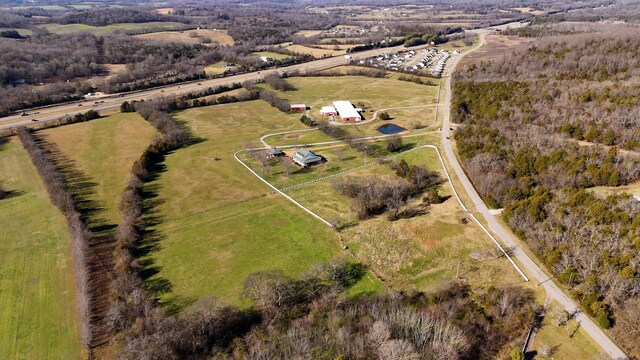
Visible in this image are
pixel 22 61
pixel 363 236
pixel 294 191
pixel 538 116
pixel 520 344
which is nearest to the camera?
pixel 520 344

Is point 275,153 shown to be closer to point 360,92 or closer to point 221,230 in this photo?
point 221,230

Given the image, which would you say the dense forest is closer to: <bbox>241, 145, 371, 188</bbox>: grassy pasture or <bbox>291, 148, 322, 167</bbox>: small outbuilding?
<bbox>241, 145, 371, 188</bbox>: grassy pasture

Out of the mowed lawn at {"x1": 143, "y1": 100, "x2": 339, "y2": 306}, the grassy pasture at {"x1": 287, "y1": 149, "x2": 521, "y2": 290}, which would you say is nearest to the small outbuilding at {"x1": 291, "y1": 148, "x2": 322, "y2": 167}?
the mowed lawn at {"x1": 143, "y1": 100, "x2": 339, "y2": 306}

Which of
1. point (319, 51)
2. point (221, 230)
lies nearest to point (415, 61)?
point (319, 51)

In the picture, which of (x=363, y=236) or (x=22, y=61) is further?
(x=22, y=61)

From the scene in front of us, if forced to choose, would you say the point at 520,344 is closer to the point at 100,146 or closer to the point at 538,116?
the point at 538,116

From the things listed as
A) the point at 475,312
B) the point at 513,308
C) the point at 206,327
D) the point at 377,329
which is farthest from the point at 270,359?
the point at 513,308

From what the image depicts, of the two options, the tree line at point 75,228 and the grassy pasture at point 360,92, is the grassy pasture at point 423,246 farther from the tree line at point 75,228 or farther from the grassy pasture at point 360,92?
the grassy pasture at point 360,92
